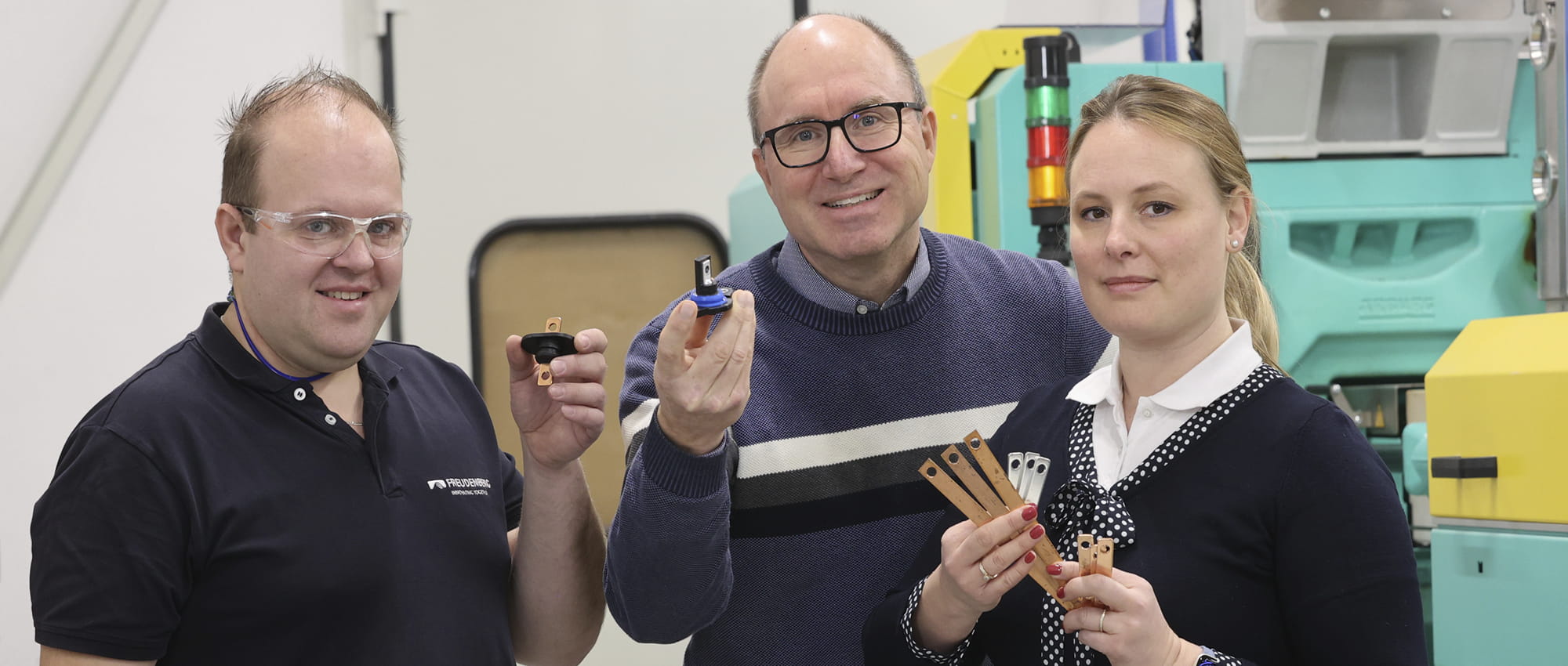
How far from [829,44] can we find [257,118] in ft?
2.11

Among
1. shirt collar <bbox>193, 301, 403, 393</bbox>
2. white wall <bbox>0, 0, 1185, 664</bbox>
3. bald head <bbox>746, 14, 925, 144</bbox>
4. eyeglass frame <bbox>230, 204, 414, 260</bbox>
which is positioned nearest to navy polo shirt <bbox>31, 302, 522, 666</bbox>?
shirt collar <bbox>193, 301, 403, 393</bbox>

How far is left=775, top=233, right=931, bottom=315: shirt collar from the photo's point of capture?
4.92 feet

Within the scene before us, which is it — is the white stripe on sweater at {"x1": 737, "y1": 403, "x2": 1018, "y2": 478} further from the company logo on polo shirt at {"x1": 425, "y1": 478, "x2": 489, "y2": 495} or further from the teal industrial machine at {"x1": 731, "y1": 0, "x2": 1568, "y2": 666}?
the teal industrial machine at {"x1": 731, "y1": 0, "x2": 1568, "y2": 666}

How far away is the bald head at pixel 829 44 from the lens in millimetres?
1464

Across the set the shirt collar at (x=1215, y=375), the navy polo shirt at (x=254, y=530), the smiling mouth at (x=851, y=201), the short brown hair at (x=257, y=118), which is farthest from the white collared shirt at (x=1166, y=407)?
the short brown hair at (x=257, y=118)

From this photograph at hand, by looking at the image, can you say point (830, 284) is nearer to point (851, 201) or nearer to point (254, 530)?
point (851, 201)

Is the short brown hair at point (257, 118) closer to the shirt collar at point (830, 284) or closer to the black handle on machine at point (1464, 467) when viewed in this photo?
the shirt collar at point (830, 284)

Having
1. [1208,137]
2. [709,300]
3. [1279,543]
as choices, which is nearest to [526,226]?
[709,300]

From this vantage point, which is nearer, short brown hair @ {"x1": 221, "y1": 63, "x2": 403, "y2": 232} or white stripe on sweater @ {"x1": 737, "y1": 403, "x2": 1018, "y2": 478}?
short brown hair @ {"x1": 221, "y1": 63, "x2": 403, "y2": 232}

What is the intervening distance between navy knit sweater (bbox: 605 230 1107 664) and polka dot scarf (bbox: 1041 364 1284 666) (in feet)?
1.09

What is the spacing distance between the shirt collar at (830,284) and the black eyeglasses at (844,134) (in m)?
0.12

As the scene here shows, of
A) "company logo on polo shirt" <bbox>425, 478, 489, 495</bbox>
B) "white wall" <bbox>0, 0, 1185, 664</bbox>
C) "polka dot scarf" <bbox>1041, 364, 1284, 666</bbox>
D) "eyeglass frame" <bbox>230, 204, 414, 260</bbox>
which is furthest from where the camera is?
"white wall" <bbox>0, 0, 1185, 664</bbox>

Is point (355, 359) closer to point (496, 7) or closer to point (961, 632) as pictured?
point (961, 632)

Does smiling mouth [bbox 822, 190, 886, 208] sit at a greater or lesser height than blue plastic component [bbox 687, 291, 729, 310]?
greater
